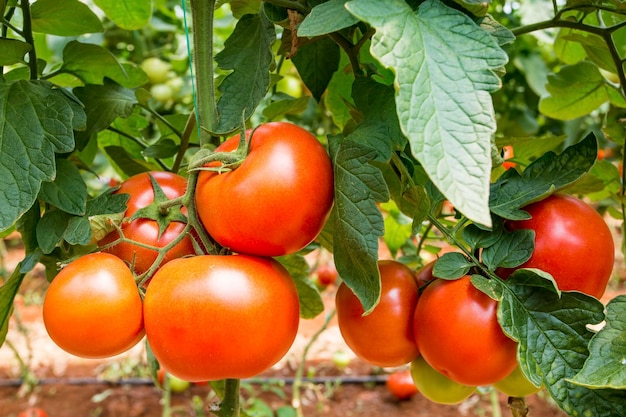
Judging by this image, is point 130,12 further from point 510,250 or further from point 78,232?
point 510,250

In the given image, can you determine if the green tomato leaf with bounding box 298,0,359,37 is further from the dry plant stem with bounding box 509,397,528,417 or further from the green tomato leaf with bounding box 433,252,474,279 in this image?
the dry plant stem with bounding box 509,397,528,417

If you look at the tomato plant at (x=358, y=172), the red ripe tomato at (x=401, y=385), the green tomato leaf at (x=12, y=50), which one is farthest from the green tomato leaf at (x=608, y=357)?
the red ripe tomato at (x=401, y=385)

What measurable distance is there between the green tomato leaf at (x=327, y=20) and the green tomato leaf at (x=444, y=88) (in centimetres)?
2

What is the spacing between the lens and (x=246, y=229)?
0.46 meters

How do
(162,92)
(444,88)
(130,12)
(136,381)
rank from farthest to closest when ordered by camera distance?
(136,381) < (162,92) < (130,12) < (444,88)

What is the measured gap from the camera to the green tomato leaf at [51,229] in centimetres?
56

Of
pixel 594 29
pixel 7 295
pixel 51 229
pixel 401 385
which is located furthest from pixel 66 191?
pixel 401 385

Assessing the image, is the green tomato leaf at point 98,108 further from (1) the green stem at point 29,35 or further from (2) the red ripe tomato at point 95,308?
(2) the red ripe tomato at point 95,308

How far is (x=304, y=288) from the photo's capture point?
0.76m

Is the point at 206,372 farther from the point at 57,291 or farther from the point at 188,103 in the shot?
the point at 188,103

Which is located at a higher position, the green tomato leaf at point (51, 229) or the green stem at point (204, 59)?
the green stem at point (204, 59)

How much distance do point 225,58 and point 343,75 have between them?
205 millimetres

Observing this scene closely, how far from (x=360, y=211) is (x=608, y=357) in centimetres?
19

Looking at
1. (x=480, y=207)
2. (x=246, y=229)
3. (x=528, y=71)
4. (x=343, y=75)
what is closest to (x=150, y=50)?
(x=528, y=71)
